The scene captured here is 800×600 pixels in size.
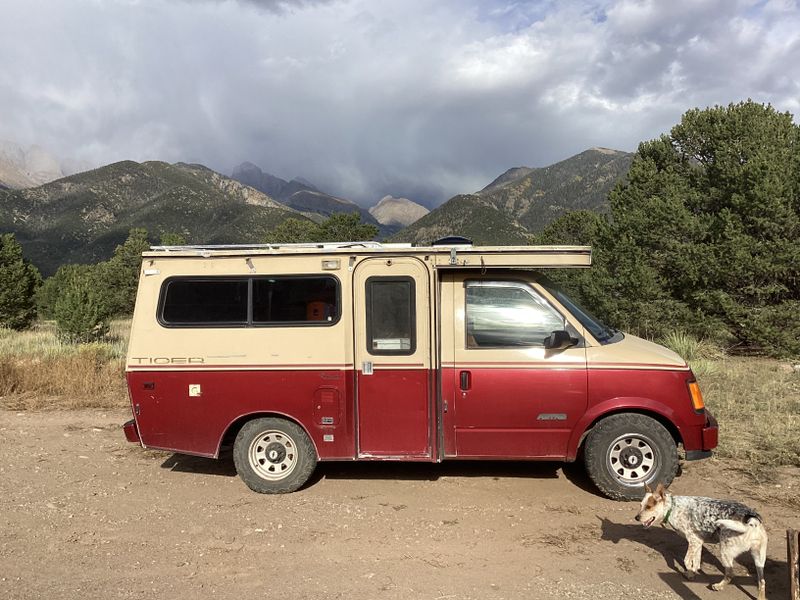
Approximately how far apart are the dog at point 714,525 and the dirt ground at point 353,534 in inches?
9.8

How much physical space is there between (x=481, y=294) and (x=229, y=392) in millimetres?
2705

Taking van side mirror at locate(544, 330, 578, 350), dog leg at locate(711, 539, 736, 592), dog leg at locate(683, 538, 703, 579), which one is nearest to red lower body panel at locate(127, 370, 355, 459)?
van side mirror at locate(544, 330, 578, 350)

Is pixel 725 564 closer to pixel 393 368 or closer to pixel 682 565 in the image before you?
pixel 682 565

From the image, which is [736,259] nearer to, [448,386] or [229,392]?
[448,386]

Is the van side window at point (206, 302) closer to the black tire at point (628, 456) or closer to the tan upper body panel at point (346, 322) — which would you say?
the tan upper body panel at point (346, 322)

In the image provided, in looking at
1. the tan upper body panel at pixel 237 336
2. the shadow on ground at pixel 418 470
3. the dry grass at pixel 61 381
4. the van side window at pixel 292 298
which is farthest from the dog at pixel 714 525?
the dry grass at pixel 61 381

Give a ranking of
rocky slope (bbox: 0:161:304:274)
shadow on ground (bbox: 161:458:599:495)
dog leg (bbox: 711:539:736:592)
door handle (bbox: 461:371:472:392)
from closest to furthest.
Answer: dog leg (bbox: 711:539:736:592) < door handle (bbox: 461:371:472:392) < shadow on ground (bbox: 161:458:599:495) < rocky slope (bbox: 0:161:304:274)

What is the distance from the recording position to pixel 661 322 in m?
15.5

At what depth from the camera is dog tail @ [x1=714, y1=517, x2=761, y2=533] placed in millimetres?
3580

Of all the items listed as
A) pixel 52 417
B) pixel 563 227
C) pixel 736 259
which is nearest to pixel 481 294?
pixel 52 417

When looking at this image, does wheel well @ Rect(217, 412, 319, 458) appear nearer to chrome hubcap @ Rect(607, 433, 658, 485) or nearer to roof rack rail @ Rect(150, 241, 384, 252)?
roof rack rail @ Rect(150, 241, 384, 252)

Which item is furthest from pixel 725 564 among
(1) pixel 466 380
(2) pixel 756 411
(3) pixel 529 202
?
(3) pixel 529 202

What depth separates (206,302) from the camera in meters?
5.77

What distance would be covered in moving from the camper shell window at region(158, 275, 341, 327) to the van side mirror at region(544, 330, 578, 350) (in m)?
2.05
